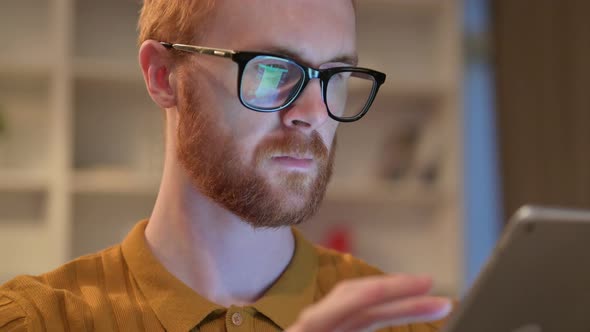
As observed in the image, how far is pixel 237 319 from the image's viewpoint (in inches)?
44.1

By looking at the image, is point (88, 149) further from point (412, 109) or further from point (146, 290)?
point (146, 290)

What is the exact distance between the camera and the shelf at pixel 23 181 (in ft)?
9.96

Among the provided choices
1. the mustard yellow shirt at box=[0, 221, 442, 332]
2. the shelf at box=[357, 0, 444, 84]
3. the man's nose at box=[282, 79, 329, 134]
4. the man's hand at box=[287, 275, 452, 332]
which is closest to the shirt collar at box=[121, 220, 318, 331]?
the mustard yellow shirt at box=[0, 221, 442, 332]

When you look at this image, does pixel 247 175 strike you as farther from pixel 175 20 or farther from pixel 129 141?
pixel 129 141

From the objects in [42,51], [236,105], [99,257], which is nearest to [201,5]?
[236,105]

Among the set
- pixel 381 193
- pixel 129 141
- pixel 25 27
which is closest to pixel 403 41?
pixel 381 193

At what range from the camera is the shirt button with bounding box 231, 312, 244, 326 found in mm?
1118

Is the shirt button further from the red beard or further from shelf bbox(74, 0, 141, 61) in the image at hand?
shelf bbox(74, 0, 141, 61)

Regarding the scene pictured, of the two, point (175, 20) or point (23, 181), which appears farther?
point (23, 181)

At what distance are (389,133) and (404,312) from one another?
281cm

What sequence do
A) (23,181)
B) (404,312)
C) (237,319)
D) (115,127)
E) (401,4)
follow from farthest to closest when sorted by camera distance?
(401,4) < (115,127) < (23,181) < (237,319) < (404,312)

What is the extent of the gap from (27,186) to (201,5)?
208cm

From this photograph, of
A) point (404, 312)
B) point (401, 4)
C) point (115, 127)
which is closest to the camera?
point (404, 312)

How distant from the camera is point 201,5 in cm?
119
